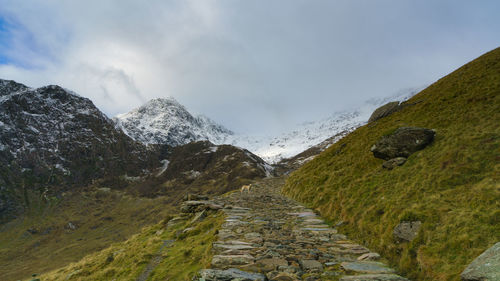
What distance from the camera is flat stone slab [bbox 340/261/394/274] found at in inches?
267

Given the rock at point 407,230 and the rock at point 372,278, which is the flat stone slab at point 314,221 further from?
the rock at point 372,278

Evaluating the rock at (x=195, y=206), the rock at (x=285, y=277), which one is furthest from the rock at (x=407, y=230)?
the rock at (x=195, y=206)

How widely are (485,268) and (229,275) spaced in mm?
5752

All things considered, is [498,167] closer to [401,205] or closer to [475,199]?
[475,199]

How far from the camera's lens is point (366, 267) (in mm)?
7133

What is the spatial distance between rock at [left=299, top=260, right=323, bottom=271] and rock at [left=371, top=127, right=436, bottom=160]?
1184 cm

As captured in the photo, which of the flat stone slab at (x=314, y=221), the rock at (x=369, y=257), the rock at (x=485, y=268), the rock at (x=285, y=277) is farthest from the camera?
the flat stone slab at (x=314, y=221)

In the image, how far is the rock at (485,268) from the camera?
16.7 ft

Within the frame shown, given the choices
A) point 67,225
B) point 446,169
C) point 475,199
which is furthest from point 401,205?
point 67,225

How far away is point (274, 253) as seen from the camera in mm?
7691

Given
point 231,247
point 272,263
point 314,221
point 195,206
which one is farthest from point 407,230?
point 195,206

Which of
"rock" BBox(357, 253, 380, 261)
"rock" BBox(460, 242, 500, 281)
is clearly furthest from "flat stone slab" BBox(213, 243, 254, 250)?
"rock" BBox(460, 242, 500, 281)

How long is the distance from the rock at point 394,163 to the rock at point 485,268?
9.53 meters

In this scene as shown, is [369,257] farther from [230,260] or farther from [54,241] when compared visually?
[54,241]
